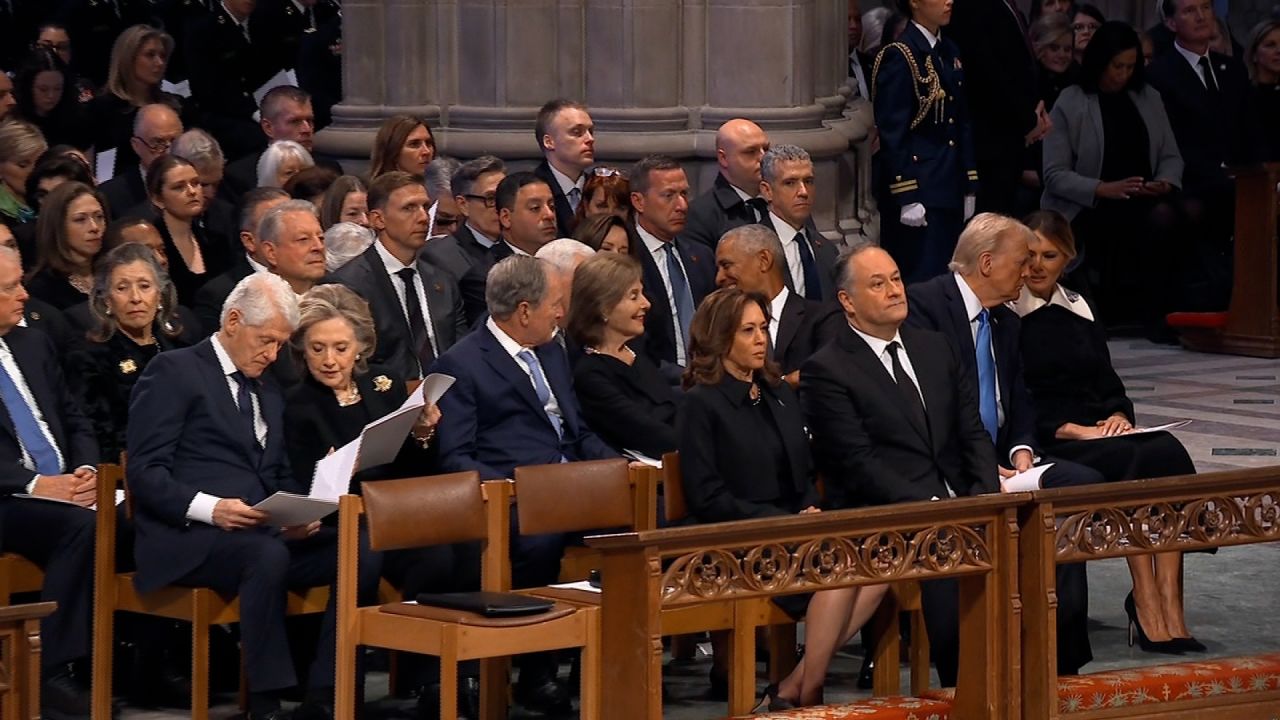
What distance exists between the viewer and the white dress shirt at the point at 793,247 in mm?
9719

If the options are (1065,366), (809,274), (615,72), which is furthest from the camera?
(615,72)

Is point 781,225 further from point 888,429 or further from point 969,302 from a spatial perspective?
point 888,429

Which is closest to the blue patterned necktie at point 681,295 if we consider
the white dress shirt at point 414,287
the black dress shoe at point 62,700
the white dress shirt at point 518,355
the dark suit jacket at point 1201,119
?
the white dress shirt at point 414,287

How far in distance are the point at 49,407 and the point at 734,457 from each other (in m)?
2.12

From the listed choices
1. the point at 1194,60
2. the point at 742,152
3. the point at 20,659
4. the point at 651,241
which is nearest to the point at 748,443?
the point at 651,241

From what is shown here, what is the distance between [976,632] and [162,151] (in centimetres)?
500

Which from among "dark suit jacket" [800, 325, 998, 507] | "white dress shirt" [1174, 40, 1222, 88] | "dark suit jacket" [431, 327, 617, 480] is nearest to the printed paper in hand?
"dark suit jacket" [800, 325, 998, 507]

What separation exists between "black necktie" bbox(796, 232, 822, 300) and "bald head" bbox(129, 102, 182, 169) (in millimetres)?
2711

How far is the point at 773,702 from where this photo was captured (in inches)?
293

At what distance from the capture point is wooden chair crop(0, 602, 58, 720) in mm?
5672

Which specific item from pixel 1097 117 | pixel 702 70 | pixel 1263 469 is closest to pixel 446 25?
pixel 702 70

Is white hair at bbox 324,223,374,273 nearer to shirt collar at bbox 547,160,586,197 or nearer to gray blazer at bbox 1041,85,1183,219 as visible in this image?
shirt collar at bbox 547,160,586,197

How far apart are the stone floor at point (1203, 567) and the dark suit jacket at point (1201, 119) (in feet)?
4.15

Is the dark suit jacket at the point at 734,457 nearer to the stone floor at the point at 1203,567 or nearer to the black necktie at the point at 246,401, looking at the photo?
the stone floor at the point at 1203,567
